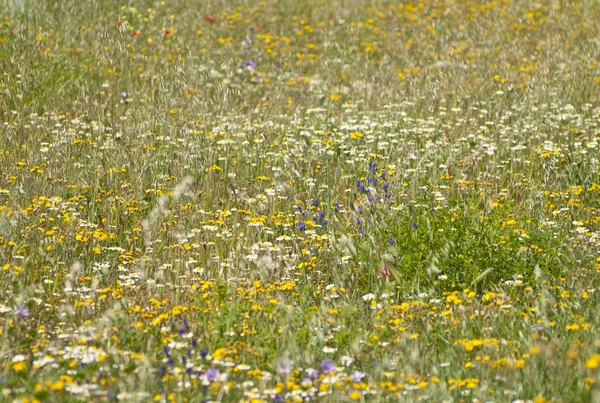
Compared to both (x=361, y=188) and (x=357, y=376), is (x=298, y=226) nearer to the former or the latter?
(x=361, y=188)

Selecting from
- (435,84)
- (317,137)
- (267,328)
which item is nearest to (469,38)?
(435,84)

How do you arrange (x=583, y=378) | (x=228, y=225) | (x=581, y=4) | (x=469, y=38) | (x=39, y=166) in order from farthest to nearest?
(x=581, y=4) < (x=469, y=38) < (x=39, y=166) < (x=228, y=225) < (x=583, y=378)

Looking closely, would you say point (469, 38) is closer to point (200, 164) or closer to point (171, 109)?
point (171, 109)

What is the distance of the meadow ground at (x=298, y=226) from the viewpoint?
318 centimetres

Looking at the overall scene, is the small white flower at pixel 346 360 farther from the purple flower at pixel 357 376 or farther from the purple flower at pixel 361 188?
the purple flower at pixel 361 188

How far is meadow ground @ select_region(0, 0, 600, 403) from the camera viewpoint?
3.18m

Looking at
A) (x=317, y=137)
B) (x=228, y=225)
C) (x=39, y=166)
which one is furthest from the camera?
(x=317, y=137)

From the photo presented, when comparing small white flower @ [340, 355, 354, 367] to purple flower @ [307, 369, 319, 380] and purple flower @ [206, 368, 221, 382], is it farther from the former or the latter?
purple flower @ [206, 368, 221, 382]

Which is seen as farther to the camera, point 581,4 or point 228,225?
point 581,4

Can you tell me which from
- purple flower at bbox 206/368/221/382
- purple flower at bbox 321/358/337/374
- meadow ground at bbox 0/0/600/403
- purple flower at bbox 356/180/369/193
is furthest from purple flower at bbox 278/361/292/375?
purple flower at bbox 356/180/369/193

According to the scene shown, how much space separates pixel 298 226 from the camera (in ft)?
15.4

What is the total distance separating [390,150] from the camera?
6082 mm

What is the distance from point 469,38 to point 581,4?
2539 millimetres

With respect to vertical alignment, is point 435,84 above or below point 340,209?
above
